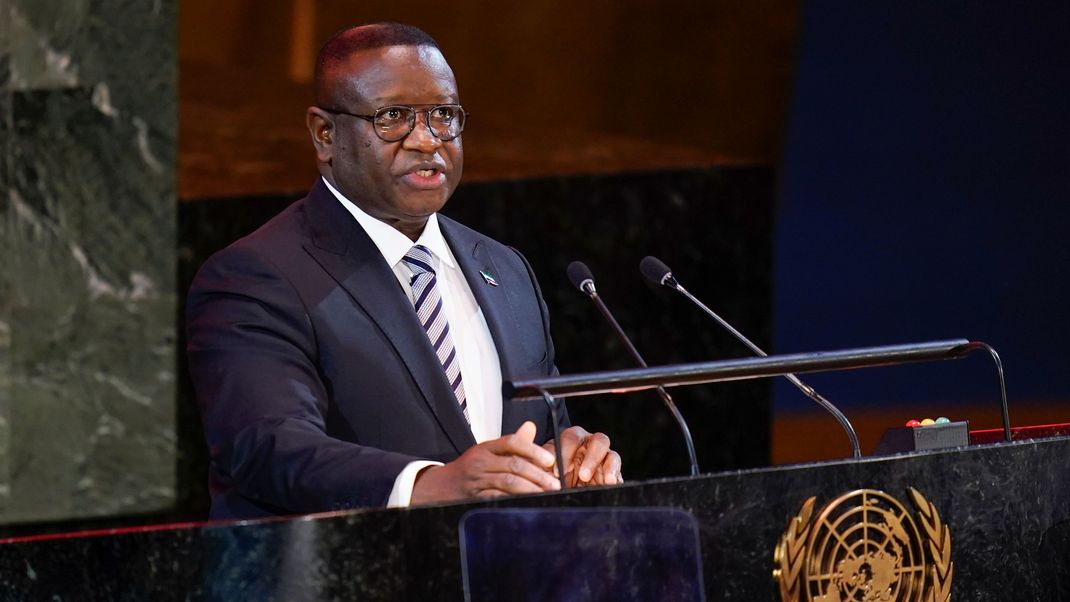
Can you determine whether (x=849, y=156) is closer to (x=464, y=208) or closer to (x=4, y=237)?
(x=464, y=208)

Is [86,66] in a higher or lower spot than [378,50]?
higher

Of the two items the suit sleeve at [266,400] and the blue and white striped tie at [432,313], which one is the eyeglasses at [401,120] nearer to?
the blue and white striped tie at [432,313]

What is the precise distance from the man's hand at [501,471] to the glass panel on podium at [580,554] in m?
0.15

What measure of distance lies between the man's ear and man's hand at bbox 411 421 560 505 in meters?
0.98

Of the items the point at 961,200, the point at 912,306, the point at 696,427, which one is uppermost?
the point at 961,200

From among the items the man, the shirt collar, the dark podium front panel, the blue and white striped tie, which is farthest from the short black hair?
the dark podium front panel

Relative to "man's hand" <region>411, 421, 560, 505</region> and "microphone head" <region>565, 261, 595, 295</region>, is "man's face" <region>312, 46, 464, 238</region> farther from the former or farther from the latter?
"man's hand" <region>411, 421, 560, 505</region>

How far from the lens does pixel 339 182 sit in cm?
304

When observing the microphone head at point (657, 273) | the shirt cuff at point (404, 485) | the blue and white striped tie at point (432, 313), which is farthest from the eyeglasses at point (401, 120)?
the shirt cuff at point (404, 485)

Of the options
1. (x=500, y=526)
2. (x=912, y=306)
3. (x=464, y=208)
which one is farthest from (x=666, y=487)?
(x=912, y=306)

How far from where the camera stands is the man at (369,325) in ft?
8.14

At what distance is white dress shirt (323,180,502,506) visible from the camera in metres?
2.93

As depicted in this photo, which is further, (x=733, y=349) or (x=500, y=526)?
(x=733, y=349)

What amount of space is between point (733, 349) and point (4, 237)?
237cm
